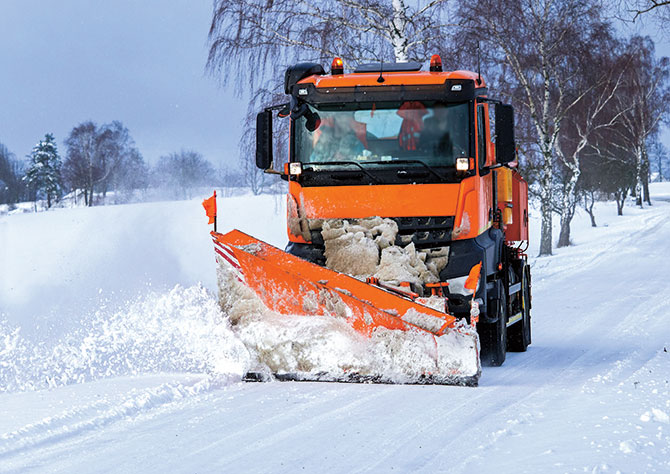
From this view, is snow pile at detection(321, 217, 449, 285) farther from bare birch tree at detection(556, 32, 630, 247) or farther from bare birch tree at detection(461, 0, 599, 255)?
bare birch tree at detection(556, 32, 630, 247)

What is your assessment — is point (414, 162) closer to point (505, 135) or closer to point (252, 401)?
point (505, 135)

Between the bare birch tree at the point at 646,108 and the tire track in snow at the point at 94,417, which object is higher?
the bare birch tree at the point at 646,108

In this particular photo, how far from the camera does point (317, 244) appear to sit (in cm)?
673

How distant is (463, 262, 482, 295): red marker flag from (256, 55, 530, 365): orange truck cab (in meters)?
0.05

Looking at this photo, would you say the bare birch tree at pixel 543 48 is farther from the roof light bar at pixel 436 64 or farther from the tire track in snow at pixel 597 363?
the roof light bar at pixel 436 64

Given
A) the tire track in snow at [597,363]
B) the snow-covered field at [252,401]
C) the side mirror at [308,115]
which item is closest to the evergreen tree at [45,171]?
the snow-covered field at [252,401]

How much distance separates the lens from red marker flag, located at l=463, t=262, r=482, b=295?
6238mm

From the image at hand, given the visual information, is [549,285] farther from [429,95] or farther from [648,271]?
[429,95]

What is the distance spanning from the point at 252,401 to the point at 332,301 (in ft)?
3.40

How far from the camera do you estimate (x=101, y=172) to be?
61.8 meters

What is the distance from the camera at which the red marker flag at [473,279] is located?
20.5 feet

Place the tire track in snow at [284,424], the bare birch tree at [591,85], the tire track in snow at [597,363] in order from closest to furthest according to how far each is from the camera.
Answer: the tire track in snow at [284,424], the tire track in snow at [597,363], the bare birch tree at [591,85]

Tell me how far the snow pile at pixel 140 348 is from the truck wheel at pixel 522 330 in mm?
3546

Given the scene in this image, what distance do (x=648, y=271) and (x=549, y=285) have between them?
3466 millimetres
